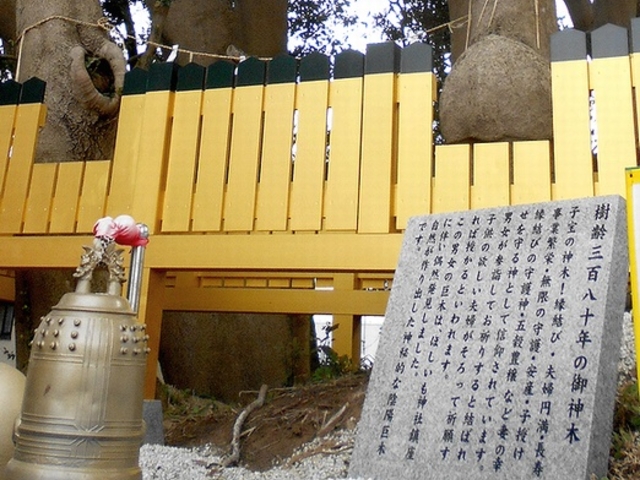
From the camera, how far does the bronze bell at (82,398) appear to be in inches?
82.9

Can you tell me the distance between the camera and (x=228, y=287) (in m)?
6.38

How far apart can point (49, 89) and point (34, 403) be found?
3.81 m

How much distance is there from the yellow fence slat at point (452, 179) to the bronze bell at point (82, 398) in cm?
224

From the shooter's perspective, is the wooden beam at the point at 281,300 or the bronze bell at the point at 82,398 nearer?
→ the bronze bell at the point at 82,398

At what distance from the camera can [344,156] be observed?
430 cm

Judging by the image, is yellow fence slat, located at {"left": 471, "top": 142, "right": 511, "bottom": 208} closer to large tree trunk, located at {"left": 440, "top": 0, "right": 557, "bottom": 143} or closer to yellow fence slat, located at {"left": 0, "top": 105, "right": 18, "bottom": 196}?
large tree trunk, located at {"left": 440, "top": 0, "right": 557, "bottom": 143}

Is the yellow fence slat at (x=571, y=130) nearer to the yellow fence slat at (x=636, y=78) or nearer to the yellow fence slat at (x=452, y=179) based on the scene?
the yellow fence slat at (x=636, y=78)

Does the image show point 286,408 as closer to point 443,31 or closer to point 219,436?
point 219,436

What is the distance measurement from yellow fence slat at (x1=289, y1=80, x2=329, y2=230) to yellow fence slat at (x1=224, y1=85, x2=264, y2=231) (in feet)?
0.81

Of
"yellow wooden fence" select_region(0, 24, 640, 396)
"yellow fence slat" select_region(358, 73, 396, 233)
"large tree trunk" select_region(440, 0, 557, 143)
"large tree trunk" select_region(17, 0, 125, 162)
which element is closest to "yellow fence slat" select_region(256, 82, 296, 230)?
"yellow wooden fence" select_region(0, 24, 640, 396)

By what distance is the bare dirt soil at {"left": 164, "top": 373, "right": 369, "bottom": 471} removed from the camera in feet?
13.3

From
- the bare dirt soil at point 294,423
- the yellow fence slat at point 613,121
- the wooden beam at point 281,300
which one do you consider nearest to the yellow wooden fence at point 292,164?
the yellow fence slat at point 613,121

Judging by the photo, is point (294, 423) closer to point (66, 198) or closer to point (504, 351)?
point (504, 351)

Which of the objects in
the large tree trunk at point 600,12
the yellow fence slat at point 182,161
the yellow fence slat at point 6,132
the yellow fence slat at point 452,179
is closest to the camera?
the yellow fence slat at point 452,179
